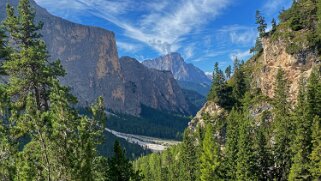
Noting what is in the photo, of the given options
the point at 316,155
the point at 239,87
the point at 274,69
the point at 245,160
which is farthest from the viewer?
the point at 239,87

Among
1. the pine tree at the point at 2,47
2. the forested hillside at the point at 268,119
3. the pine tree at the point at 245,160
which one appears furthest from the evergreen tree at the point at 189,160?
the pine tree at the point at 2,47

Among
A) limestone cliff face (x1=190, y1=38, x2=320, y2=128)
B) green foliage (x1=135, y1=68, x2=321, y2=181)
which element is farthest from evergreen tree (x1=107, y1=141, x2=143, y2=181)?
limestone cliff face (x1=190, y1=38, x2=320, y2=128)

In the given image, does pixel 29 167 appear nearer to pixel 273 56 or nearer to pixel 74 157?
pixel 74 157

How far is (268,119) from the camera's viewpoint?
360 ft

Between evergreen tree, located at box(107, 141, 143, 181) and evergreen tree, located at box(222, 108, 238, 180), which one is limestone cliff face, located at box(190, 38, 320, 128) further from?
evergreen tree, located at box(107, 141, 143, 181)

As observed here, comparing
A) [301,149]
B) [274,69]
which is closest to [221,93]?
[274,69]

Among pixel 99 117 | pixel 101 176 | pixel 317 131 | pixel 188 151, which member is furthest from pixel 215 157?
pixel 99 117

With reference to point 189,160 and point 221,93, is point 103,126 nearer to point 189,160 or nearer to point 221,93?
point 189,160

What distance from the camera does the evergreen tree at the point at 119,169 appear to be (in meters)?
38.8

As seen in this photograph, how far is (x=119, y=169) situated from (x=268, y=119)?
265 feet

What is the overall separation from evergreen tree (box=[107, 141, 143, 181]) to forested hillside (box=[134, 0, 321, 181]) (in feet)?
124

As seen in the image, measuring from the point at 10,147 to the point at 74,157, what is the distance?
4160 mm

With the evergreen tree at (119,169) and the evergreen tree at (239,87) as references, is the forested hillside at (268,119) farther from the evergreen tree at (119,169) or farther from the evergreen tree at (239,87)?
the evergreen tree at (119,169)

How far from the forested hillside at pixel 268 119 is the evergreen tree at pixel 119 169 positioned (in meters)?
37.8
